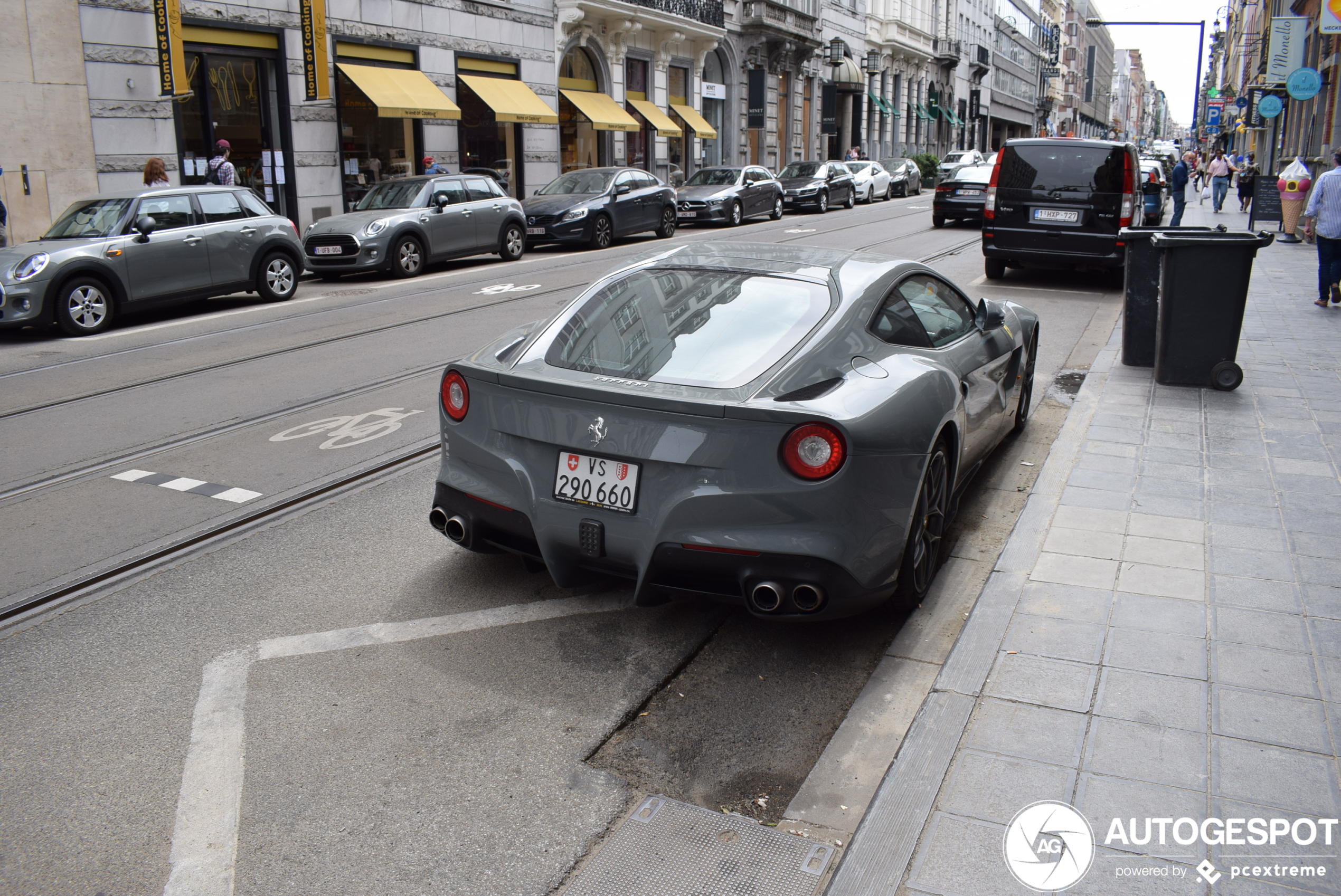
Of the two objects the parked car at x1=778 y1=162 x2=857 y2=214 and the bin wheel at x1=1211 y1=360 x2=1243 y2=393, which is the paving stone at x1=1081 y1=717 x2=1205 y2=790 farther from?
the parked car at x1=778 y1=162 x2=857 y2=214

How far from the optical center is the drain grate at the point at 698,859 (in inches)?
108

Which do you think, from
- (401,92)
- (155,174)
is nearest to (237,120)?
(401,92)

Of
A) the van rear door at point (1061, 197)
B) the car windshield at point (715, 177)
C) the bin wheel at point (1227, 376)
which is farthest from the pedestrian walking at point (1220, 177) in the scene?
the bin wheel at point (1227, 376)

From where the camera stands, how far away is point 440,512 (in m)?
4.39

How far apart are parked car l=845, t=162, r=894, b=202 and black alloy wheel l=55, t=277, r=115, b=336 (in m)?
26.3

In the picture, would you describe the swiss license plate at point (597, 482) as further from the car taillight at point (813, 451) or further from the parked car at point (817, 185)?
the parked car at point (817, 185)

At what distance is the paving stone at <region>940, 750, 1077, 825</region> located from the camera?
9.73 ft

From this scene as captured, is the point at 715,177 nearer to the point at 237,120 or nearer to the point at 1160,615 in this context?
the point at 237,120

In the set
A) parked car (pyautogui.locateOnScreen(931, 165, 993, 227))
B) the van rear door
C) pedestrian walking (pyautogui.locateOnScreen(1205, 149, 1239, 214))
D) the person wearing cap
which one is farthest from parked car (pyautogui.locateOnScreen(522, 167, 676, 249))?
pedestrian walking (pyautogui.locateOnScreen(1205, 149, 1239, 214))

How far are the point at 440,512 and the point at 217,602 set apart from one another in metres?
1.04

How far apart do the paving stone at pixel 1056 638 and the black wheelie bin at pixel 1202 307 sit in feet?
16.0

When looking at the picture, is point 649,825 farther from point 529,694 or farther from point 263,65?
point 263,65

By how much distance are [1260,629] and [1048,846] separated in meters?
1.77

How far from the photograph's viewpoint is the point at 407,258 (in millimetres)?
16703
